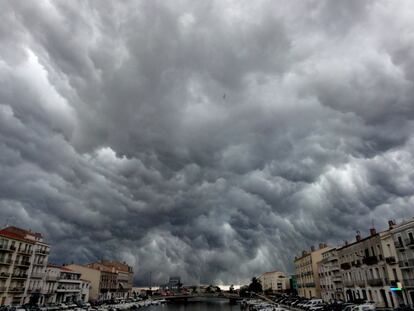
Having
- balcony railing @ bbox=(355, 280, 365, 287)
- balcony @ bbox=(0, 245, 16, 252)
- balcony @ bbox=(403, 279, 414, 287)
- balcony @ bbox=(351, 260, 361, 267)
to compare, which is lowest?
balcony @ bbox=(403, 279, 414, 287)

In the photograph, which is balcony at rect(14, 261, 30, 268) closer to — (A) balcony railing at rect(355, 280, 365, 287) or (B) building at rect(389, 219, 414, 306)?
(A) balcony railing at rect(355, 280, 365, 287)

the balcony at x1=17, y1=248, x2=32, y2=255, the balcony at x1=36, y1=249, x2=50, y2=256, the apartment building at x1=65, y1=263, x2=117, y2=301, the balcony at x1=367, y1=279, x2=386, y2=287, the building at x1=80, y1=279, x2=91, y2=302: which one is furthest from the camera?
the apartment building at x1=65, y1=263, x2=117, y2=301

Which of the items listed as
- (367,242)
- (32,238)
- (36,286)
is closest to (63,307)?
(36,286)

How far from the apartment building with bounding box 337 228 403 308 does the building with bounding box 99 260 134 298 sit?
110897 mm

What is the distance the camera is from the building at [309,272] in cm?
10781

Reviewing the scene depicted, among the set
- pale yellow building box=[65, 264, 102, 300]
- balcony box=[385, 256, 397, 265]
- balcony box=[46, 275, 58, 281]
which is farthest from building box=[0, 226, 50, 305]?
balcony box=[385, 256, 397, 265]

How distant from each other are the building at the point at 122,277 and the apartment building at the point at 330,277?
319 feet

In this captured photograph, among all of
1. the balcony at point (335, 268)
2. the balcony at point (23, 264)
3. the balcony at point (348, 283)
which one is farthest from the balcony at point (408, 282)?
the balcony at point (23, 264)

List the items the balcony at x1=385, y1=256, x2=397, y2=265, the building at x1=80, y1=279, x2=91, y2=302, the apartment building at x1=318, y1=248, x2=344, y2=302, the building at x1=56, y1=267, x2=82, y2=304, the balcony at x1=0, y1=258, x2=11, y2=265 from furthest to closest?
the building at x1=80, y1=279, x2=91, y2=302, the building at x1=56, y1=267, x2=82, y2=304, the apartment building at x1=318, y1=248, x2=344, y2=302, the balcony at x1=0, y1=258, x2=11, y2=265, the balcony at x1=385, y1=256, x2=397, y2=265

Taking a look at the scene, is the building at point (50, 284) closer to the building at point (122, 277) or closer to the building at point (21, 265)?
the building at point (21, 265)

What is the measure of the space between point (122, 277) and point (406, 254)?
138 meters

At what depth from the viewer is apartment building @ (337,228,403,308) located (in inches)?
2354

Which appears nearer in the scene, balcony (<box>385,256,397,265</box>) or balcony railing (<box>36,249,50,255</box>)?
balcony (<box>385,256,397,265</box>)

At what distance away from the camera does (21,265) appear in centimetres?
8275
